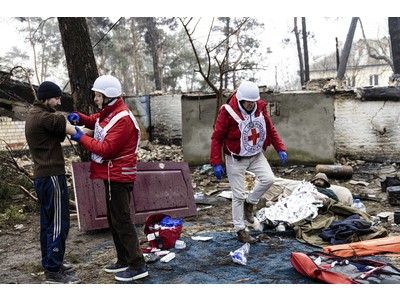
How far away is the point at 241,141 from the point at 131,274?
76.8 inches

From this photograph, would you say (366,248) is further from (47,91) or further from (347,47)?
(347,47)

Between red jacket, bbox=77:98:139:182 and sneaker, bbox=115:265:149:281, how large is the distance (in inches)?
33.9

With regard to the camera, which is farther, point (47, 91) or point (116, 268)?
point (116, 268)

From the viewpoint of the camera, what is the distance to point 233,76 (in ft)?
88.7

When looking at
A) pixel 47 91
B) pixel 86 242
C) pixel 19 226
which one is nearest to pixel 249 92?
pixel 47 91

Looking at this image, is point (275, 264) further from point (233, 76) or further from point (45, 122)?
point (233, 76)

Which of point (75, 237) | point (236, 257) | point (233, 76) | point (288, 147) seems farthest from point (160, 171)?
point (233, 76)

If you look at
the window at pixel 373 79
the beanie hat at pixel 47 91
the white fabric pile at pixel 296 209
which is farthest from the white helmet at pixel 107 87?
the window at pixel 373 79

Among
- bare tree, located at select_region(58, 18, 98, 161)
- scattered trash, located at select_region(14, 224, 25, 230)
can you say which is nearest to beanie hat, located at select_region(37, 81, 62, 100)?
bare tree, located at select_region(58, 18, 98, 161)

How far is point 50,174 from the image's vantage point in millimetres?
3900

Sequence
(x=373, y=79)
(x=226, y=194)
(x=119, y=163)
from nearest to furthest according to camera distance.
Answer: (x=119, y=163) < (x=226, y=194) < (x=373, y=79)

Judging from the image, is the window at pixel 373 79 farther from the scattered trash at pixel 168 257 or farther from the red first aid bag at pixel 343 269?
the scattered trash at pixel 168 257

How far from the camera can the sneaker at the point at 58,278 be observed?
3936 mm

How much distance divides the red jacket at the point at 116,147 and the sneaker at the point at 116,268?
949 mm
